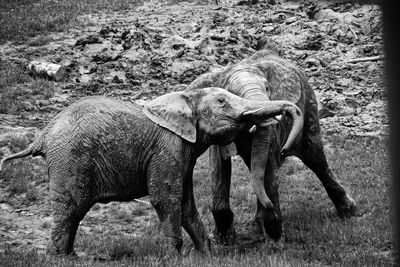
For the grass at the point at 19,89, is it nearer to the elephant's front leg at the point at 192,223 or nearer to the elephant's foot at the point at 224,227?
the elephant's foot at the point at 224,227

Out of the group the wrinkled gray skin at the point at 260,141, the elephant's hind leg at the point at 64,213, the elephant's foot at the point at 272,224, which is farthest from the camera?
the elephant's foot at the point at 272,224

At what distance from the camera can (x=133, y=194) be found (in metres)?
7.23

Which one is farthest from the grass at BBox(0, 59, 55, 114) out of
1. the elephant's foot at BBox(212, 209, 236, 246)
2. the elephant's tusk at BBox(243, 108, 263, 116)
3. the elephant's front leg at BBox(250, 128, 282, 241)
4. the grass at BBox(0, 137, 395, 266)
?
the elephant's tusk at BBox(243, 108, 263, 116)

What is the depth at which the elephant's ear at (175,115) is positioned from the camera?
7.18 m

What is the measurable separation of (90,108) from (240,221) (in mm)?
3761

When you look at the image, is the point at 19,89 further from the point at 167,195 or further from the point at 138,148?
the point at 167,195

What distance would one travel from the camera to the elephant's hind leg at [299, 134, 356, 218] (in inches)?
398

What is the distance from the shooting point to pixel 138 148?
23.1 ft

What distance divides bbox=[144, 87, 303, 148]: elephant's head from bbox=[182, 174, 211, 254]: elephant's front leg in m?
0.62

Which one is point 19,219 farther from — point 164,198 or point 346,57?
point 346,57

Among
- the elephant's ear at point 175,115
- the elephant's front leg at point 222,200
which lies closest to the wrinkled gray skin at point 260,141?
the elephant's front leg at point 222,200

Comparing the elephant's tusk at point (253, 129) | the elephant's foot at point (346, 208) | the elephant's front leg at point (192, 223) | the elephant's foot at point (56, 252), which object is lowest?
the elephant's foot at point (346, 208)

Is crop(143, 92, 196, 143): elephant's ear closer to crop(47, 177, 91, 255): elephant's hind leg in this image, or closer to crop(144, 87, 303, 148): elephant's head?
crop(144, 87, 303, 148): elephant's head

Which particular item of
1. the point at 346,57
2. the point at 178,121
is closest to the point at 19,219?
the point at 178,121
